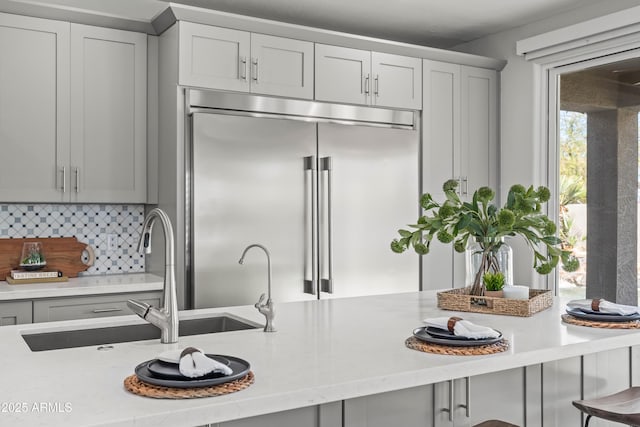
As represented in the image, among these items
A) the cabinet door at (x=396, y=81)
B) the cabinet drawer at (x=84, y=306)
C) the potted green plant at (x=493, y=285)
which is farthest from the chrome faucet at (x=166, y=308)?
the cabinet door at (x=396, y=81)

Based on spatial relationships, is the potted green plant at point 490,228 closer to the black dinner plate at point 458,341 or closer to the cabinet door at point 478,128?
the black dinner plate at point 458,341

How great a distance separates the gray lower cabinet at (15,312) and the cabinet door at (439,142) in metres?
2.42

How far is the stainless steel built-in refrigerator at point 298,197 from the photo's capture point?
3443 mm

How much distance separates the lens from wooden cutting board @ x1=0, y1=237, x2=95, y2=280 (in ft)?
11.3

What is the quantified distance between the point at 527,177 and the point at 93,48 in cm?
296

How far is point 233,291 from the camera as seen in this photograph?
11.5 ft

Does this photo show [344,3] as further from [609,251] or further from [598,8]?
[609,251]

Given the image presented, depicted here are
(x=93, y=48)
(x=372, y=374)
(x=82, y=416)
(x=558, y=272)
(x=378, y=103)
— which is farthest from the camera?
(x=558, y=272)

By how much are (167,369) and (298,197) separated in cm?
238

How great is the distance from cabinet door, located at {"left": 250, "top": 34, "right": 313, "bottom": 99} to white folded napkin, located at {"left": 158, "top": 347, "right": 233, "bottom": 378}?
2418 millimetres

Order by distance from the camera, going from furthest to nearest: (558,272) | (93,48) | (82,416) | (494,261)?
(558,272) < (93,48) < (494,261) < (82,416)

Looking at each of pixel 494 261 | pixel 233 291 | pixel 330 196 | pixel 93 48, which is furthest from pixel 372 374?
pixel 93 48

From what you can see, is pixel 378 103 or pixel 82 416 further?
pixel 378 103

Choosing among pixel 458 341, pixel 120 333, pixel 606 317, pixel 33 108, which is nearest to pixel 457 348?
pixel 458 341
